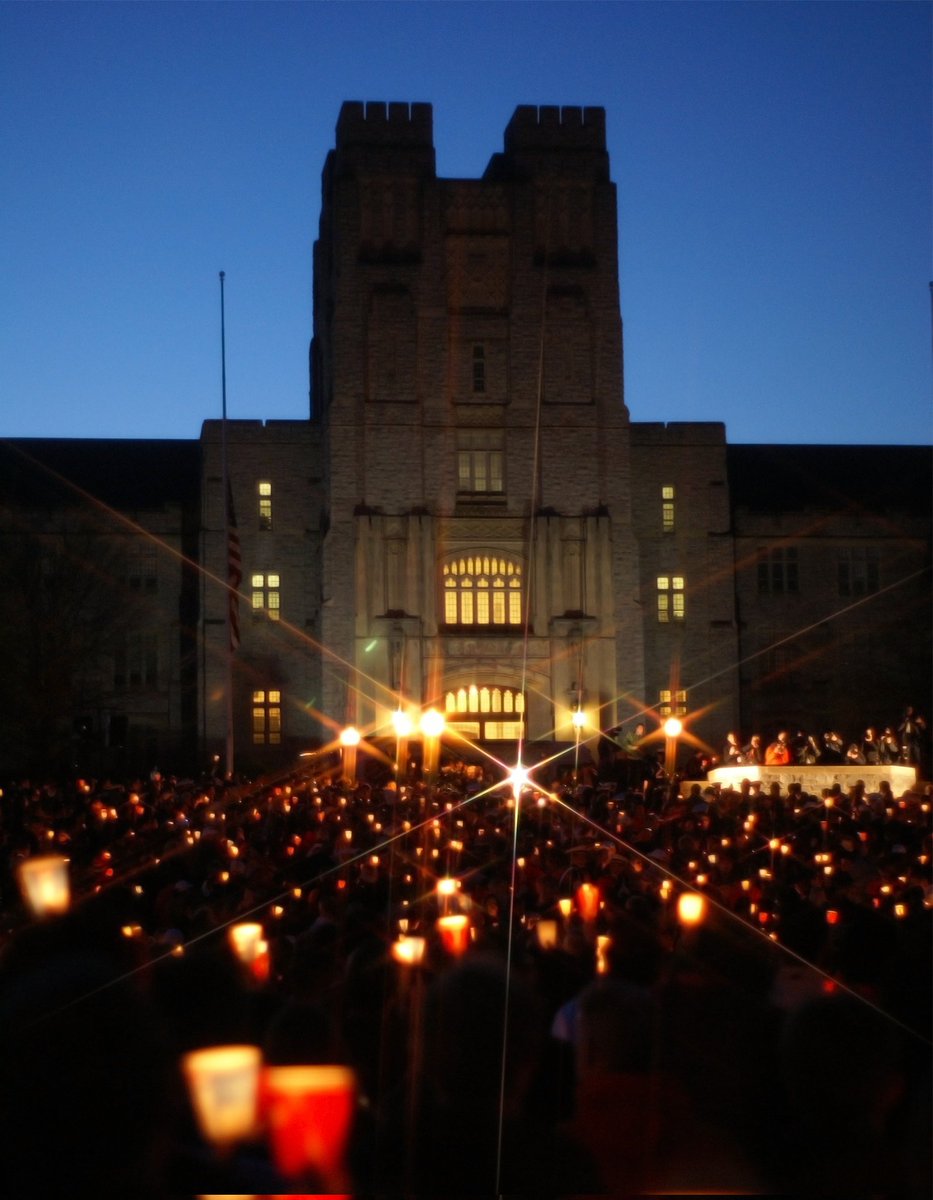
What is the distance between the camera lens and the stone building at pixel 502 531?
45844 mm

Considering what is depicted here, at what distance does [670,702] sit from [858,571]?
810cm

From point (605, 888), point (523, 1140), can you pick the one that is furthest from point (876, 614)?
point (523, 1140)

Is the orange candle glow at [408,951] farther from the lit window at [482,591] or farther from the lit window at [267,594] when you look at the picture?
the lit window at [267,594]

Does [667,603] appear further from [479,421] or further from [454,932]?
[454,932]

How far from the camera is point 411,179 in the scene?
47.6 meters

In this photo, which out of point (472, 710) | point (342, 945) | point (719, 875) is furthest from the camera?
point (472, 710)

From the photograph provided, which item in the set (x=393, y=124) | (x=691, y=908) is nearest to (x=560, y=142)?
(x=393, y=124)

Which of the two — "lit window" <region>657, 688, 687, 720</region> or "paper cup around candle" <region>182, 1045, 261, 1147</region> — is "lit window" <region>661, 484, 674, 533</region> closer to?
"lit window" <region>657, 688, 687, 720</region>

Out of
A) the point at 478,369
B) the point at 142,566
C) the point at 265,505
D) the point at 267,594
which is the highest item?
the point at 478,369

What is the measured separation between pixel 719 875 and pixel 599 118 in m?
38.1

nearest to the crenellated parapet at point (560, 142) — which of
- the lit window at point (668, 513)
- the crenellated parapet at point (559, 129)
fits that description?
the crenellated parapet at point (559, 129)

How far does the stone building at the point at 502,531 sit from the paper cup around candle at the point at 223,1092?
39.1 m

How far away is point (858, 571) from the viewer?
51094 millimetres

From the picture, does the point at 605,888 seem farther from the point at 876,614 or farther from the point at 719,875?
the point at 876,614
